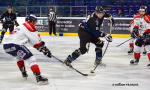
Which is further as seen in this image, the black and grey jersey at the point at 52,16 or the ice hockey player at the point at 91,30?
the black and grey jersey at the point at 52,16

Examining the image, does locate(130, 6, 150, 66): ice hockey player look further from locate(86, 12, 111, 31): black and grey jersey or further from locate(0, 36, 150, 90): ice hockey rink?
locate(86, 12, 111, 31): black and grey jersey

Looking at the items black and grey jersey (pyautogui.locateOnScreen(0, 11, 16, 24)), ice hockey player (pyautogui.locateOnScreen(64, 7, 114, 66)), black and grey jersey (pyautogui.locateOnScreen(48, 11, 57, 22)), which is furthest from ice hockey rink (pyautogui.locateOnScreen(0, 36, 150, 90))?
black and grey jersey (pyautogui.locateOnScreen(48, 11, 57, 22))

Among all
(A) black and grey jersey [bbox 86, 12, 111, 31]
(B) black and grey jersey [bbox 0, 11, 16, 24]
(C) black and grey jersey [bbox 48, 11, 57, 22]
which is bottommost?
(C) black and grey jersey [bbox 48, 11, 57, 22]

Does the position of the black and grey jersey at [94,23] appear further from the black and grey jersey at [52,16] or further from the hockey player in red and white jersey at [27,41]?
the black and grey jersey at [52,16]

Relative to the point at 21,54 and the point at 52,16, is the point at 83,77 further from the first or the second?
the point at 52,16

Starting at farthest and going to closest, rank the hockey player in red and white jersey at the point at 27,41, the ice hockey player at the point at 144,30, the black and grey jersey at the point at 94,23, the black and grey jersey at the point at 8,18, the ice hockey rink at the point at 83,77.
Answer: the black and grey jersey at the point at 8,18
the ice hockey player at the point at 144,30
the black and grey jersey at the point at 94,23
the ice hockey rink at the point at 83,77
the hockey player in red and white jersey at the point at 27,41

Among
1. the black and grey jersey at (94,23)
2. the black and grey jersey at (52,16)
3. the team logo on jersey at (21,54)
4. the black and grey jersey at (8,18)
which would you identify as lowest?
the black and grey jersey at (52,16)

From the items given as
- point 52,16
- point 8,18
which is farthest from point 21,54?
point 52,16

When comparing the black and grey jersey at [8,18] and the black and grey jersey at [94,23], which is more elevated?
the black and grey jersey at [94,23]

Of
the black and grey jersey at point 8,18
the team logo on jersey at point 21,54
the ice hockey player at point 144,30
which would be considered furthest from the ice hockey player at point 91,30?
the black and grey jersey at point 8,18

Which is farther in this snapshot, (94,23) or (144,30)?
(144,30)

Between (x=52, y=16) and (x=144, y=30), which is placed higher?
(x=144, y=30)

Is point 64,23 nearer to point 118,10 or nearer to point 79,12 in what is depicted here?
point 79,12

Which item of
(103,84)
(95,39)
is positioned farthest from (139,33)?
(103,84)
